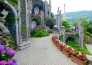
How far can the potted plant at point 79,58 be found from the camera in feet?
31.3

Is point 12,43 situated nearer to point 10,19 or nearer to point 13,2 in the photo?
point 10,19

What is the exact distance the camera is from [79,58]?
9.95 m

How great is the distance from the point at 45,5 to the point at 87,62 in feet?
104

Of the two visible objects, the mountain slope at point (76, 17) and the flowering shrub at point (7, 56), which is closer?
the flowering shrub at point (7, 56)

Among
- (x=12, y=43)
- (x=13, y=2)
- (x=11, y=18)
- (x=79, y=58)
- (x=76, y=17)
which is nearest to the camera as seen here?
(x=79, y=58)

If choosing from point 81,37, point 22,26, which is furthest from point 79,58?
point 81,37

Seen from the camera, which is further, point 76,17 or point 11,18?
point 76,17

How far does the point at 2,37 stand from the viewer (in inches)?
504

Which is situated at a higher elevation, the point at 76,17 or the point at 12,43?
the point at 76,17

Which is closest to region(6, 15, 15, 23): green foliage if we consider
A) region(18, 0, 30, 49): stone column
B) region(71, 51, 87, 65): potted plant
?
region(18, 0, 30, 49): stone column

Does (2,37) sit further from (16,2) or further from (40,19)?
(40,19)

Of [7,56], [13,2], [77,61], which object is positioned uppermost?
[13,2]

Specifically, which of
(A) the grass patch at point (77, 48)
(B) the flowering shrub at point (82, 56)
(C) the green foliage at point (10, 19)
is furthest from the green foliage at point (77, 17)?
(B) the flowering shrub at point (82, 56)

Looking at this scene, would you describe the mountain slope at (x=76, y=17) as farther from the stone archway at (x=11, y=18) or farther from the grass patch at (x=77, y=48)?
the stone archway at (x=11, y=18)
